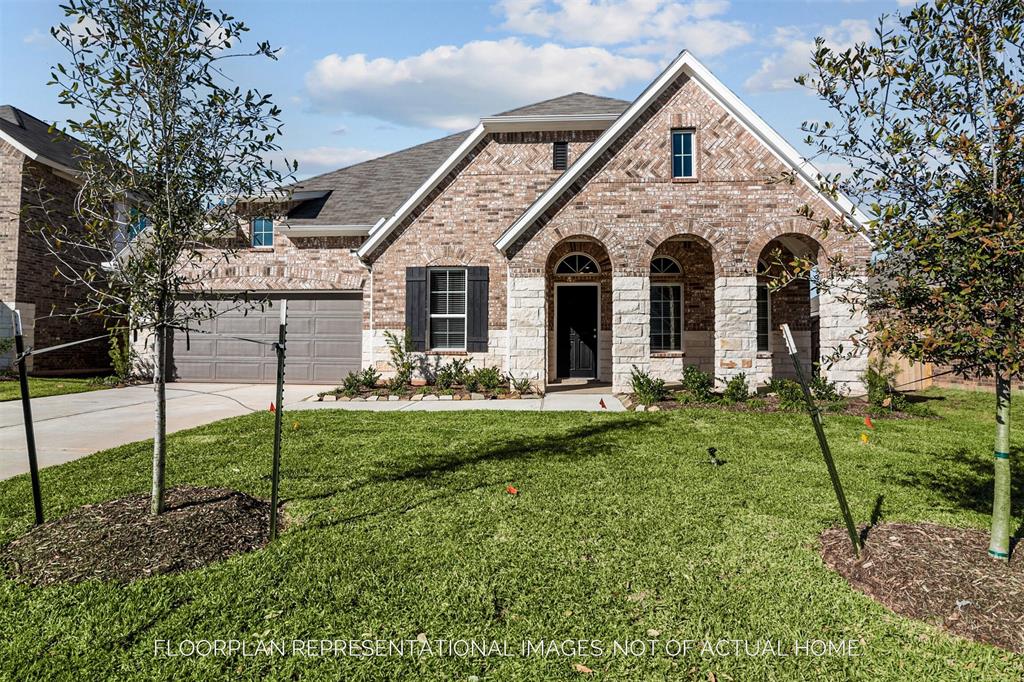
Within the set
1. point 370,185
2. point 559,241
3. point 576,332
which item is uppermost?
point 370,185

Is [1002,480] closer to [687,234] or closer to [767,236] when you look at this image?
[767,236]

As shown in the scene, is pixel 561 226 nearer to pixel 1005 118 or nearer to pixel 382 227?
pixel 382 227

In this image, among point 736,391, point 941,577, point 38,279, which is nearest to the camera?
point 941,577

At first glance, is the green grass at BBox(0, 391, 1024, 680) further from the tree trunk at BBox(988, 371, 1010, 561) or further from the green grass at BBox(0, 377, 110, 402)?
the green grass at BBox(0, 377, 110, 402)

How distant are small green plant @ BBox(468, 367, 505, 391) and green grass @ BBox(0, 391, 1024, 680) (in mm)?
4698

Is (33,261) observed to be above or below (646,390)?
above

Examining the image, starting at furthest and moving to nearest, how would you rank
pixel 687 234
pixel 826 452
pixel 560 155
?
1. pixel 560 155
2. pixel 687 234
3. pixel 826 452

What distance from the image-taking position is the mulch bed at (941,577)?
9.78 feet

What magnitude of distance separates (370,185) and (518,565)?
15.0 metres

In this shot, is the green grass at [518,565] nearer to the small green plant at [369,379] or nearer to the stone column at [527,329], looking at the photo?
the stone column at [527,329]

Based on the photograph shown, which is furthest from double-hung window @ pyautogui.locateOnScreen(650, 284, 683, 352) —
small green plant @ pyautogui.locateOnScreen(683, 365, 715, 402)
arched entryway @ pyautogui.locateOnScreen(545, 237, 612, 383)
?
small green plant @ pyautogui.locateOnScreen(683, 365, 715, 402)

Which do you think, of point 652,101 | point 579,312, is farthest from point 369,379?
point 652,101

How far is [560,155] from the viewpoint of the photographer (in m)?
14.3

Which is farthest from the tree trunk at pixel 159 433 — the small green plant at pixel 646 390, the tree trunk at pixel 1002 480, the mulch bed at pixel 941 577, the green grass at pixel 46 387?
the green grass at pixel 46 387
